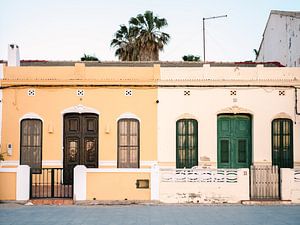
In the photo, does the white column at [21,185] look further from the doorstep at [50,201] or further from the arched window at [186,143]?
the arched window at [186,143]

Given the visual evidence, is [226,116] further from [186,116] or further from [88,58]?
[88,58]

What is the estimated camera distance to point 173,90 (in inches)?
690

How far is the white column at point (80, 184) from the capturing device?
571 inches

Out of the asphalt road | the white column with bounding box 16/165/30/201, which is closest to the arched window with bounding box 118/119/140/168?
the asphalt road

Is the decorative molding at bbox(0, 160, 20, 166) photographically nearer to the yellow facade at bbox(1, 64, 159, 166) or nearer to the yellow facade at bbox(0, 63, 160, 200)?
the yellow facade at bbox(0, 63, 160, 200)

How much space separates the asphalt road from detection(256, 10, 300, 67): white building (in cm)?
1098

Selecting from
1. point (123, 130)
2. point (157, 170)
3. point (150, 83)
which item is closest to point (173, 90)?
point (150, 83)

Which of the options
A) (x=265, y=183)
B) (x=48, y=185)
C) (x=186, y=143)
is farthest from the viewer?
(x=186, y=143)

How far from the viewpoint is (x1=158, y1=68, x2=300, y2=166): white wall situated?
687 inches

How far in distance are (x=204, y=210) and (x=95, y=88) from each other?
6.41m

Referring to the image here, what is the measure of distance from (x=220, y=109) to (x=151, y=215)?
6191 mm

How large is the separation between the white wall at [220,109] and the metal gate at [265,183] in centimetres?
218

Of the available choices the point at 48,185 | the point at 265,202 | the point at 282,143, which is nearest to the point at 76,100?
the point at 48,185

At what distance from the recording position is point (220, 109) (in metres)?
17.5
